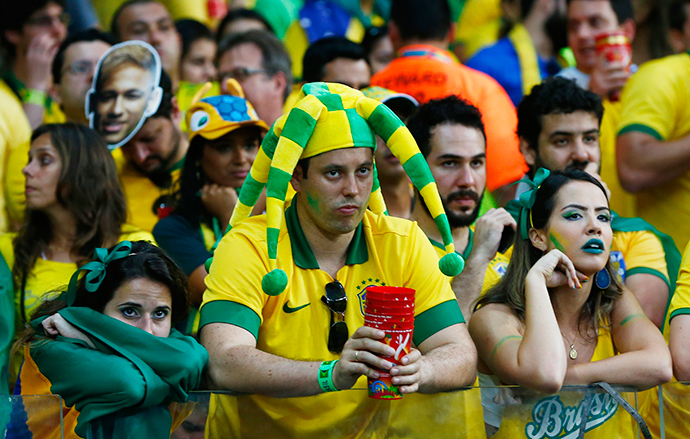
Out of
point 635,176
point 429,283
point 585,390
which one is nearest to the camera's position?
point 585,390

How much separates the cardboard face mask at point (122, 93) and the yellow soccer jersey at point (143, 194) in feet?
0.78

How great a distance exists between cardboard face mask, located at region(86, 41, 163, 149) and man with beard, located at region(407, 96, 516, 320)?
166 centimetres

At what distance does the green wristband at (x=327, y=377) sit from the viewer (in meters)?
2.62

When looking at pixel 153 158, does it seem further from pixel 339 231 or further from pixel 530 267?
pixel 530 267

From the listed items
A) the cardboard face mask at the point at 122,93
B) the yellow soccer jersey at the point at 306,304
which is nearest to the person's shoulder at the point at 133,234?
the cardboard face mask at the point at 122,93

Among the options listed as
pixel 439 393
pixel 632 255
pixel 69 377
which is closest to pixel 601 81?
pixel 632 255

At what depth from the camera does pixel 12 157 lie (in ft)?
A: 15.8

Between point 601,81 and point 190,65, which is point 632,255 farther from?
point 190,65

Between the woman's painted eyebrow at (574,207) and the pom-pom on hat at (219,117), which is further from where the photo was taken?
the pom-pom on hat at (219,117)

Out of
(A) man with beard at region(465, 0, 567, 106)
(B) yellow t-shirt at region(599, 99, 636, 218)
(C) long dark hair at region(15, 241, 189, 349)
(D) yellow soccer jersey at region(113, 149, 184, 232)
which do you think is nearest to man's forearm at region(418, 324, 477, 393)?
(C) long dark hair at region(15, 241, 189, 349)

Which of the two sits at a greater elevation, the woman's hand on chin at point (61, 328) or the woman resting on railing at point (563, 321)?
the woman's hand on chin at point (61, 328)

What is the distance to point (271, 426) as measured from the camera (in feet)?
9.04

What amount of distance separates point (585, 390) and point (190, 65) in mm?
4457

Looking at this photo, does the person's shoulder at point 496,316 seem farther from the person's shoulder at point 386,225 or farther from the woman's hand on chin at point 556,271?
the person's shoulder at point 386,225
